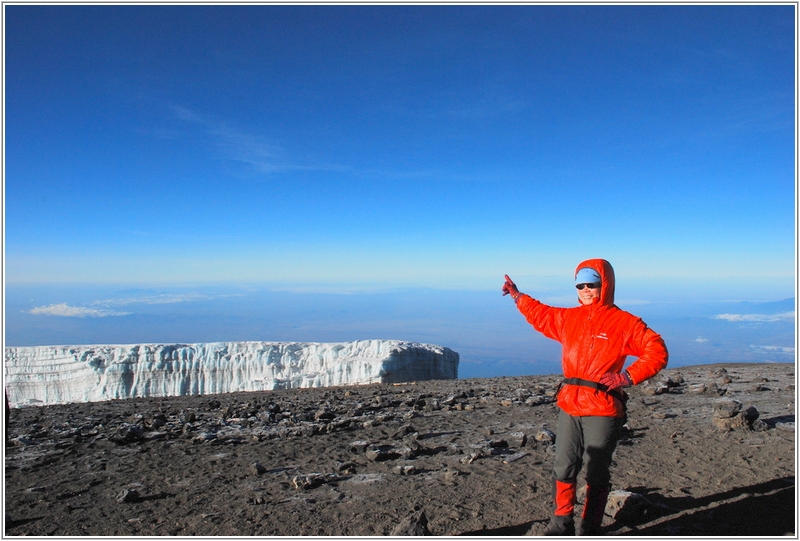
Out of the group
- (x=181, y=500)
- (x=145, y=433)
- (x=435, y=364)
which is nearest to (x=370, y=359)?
(x=435, y=364)

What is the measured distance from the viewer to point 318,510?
494 centimetres

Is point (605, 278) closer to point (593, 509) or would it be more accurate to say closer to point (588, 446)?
point (588, 446)

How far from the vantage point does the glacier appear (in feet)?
87.4

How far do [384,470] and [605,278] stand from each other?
3427mm

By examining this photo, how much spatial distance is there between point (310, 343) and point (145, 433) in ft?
66.8

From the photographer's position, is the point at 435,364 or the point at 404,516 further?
the point at 435,364

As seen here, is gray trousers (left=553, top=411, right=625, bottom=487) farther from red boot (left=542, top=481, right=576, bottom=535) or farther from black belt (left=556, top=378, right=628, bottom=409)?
black belt (left=556, top=378, right=628, bottom=409)

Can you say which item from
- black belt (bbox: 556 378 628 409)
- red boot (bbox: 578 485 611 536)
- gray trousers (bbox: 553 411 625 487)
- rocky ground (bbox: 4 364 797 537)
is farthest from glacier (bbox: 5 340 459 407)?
black belt (bbox: 556 378 628 409)

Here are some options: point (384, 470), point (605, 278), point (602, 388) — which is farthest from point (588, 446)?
point (384, 470)

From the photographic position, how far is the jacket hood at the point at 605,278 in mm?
4254

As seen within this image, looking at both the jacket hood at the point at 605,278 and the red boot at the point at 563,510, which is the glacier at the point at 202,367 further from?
the jacket hood at the point at 605,278

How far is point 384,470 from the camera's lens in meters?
6.08

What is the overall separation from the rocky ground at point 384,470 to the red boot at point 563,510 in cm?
38

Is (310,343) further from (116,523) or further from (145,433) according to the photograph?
(116,523)
